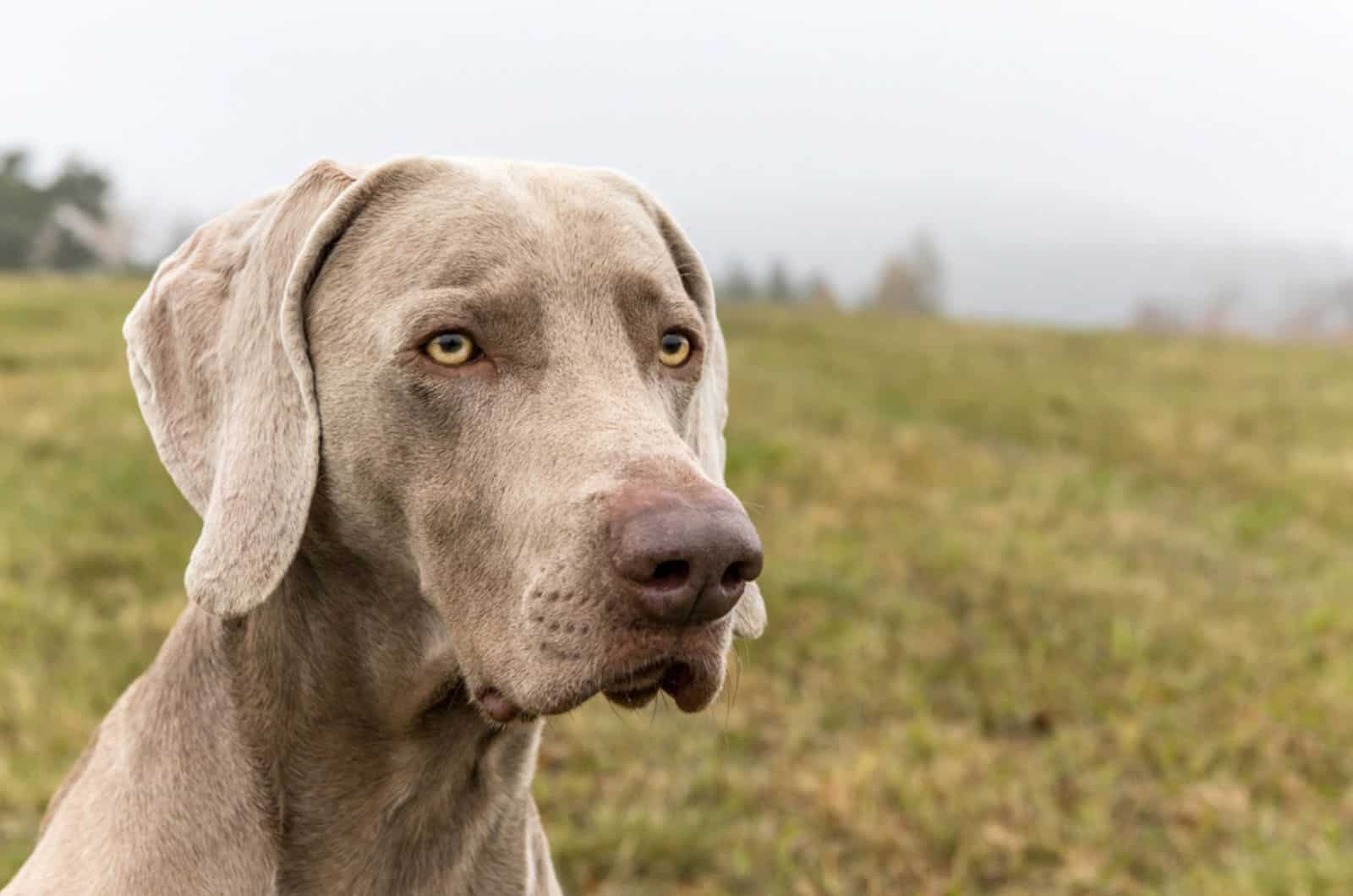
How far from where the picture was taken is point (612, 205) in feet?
8.52

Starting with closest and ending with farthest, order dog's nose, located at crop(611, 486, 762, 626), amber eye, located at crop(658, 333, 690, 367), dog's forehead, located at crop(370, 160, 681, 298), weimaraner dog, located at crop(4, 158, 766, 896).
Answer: dog's nose, located at crop(611, 486, 762, 626), weimaraner dog, located at crop(4, 158, 766, 896), dog's forehead, located at crop(370, 160, 681, 298), amber eye, located at crop(658, 333, 690, 367)

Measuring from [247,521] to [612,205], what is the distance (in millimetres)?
960

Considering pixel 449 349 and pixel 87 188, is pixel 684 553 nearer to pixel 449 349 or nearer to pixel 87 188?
pixel 449 349

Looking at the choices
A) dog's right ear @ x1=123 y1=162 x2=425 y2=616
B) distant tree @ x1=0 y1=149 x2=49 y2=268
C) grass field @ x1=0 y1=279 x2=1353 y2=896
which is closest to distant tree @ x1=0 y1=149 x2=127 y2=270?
distant tree @ x1=0 y1=149 x2=49 y2=268

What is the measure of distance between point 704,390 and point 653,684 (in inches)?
37.6

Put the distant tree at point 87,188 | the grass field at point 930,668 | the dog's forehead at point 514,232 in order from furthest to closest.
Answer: the distant tree at point 87,188 < the grass field at point 930,668 < the dog's forehead at point 514,232

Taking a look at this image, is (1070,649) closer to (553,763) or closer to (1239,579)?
(1239,579)

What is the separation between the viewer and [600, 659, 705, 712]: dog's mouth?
201 centimetres

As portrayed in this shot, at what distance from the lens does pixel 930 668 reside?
6457 millimetres

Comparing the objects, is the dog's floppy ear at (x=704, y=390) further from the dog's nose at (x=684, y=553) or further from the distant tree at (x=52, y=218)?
the distant tree at (x=52, y=218)

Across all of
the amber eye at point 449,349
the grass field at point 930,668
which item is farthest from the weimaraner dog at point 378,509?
the grass field at point 930,668

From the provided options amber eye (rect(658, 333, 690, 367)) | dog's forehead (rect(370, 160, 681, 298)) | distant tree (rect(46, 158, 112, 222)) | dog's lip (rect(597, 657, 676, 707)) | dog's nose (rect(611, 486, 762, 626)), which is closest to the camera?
dog's nose (rect(611, 486, 762, 626))

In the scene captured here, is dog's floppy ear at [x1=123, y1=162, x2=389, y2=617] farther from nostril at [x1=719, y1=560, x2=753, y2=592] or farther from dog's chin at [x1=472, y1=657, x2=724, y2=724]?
nostril at [x1=719, y1=560, x2=753, y2=592]

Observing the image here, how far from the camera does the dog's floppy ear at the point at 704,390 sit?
2.75 meters
